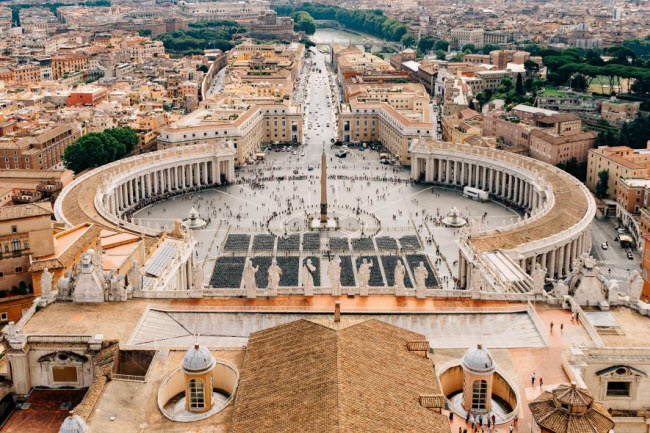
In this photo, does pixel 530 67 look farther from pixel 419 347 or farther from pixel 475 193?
pixel 419 347

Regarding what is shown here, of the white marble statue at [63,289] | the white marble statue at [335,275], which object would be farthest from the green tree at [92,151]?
the white marble statue at [335,275]

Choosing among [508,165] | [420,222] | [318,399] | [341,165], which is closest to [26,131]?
[341,165]

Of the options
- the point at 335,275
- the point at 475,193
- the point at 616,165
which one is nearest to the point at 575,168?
the point at 616,165

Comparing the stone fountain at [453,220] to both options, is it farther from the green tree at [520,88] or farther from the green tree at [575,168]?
the green tree at [520,88]

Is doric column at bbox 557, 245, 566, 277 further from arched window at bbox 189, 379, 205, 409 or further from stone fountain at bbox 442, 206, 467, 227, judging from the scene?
arched window at bbox 189, 379, 205, 409

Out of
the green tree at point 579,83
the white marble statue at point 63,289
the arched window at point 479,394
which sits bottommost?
the arched window at point 479,394

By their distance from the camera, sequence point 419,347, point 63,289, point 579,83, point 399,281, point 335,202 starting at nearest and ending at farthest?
1. point 419,347
2. point 63,289
3. point 399,281
4. point 335,202
5. point 579,83

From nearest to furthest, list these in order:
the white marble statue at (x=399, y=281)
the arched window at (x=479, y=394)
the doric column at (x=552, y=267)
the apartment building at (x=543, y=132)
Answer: the arched window at (x=479, y=394) < the white marble statue at (x=399, y=281) < the doric column at (x=552, y=267) < the apartment building at (x=543, y=132)
